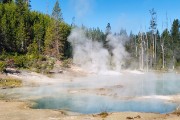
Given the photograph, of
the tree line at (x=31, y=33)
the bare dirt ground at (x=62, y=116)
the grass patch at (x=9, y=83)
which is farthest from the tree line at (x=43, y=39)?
the bare dirt ground at (x=62, y=116)

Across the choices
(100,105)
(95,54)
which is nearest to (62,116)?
(100,105)

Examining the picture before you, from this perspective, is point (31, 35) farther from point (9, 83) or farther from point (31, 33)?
point (9, 83)

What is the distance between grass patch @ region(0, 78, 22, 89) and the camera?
5258 cm

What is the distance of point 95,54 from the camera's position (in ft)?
327

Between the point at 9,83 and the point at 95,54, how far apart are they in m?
47.8

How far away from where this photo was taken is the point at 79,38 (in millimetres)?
109000

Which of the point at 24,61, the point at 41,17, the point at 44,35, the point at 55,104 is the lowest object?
the point at 55,104

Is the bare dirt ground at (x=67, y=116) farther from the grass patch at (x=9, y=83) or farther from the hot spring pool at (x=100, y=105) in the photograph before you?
the grass patch at (x=9, y=83)

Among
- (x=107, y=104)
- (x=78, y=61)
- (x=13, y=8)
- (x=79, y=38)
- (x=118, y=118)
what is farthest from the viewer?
(x=79, y=38)

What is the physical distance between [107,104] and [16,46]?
57.7 meters

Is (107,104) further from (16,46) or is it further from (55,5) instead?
(55,5)

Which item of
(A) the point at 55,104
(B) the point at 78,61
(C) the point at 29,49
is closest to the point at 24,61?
(C) the point at 29,49

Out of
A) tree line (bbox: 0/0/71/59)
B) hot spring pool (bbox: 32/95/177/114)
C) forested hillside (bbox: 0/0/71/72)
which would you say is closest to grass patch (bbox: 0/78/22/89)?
hot spring pool (bbox: 32/95/177/114)

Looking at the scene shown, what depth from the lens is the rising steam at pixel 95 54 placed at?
88769 mm
